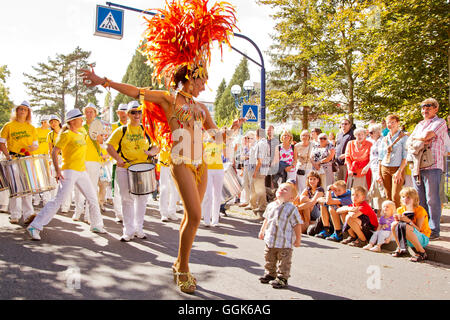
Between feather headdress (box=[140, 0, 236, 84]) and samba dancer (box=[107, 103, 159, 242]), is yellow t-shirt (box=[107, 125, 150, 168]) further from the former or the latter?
feather headdress (box=[140, 0, 236, 84])

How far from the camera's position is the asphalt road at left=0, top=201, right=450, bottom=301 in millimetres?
4125

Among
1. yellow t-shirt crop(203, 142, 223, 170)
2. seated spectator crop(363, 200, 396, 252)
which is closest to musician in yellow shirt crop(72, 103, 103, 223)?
yellow t-shirt crop(203, 142, 223, 170)

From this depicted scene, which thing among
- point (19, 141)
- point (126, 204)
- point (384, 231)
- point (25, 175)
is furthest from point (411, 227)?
point (19, 141)

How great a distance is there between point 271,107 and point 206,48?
88.0 ft

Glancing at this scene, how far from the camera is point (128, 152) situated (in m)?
6.58

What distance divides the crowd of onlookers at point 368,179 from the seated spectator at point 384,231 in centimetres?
1

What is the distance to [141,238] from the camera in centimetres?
689

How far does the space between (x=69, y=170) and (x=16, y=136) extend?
1780 mm

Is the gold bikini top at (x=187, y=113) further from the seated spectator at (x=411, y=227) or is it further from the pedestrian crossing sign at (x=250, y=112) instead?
the pedestrian crossing sign at (x=250, y=112)

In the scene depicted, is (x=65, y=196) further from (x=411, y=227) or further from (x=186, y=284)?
(x=411, y=227)

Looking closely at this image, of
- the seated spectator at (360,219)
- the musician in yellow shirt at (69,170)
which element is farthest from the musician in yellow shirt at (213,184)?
the seated spectator at (360,219)

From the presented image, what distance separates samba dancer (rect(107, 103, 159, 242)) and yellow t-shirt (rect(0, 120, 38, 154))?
7.12 ft
